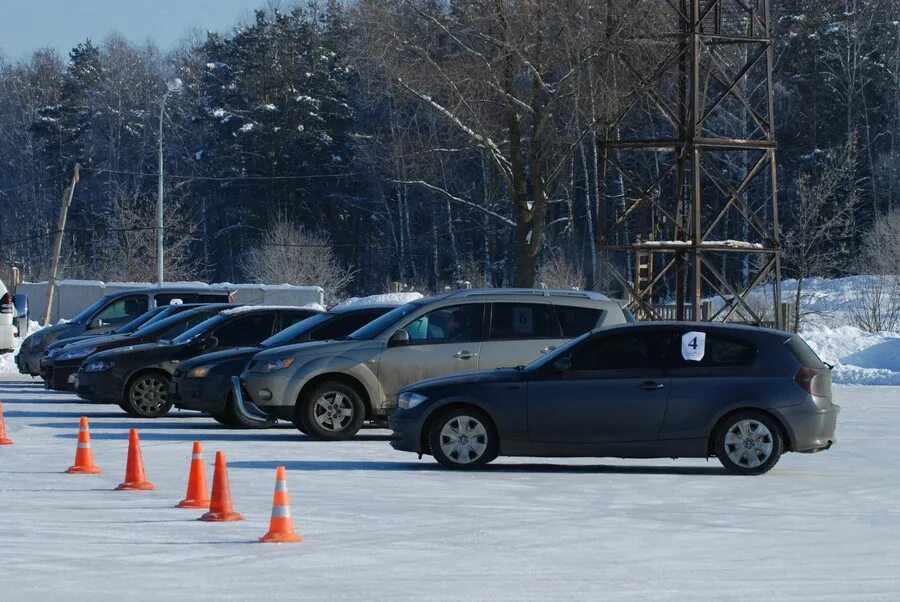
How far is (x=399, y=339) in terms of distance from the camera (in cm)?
1852

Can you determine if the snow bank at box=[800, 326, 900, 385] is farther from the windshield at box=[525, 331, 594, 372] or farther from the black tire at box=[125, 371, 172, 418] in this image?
the windshield at box=[525, 331, 594, 372]

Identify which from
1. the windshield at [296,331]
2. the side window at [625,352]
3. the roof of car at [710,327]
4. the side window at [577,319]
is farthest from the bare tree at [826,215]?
the side window at [625,352]

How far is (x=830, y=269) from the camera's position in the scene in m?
68.1

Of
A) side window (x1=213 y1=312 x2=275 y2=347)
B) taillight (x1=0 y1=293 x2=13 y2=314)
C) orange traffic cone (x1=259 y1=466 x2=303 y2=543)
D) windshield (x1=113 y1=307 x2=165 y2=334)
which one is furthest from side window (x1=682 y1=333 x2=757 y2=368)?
taillight (x1=0 y1=293 x2=13 y2=314)

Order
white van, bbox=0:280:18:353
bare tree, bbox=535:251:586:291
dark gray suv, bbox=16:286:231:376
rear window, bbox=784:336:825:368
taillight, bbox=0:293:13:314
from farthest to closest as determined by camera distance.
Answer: bare tree, bbox=535:251:586:291 < taillight, bbox=0:293:13:314 < white van, bbox=0:280:18:353 < dark gray suv, bbox=16:286:231:376 < rear window, bbox=784:336:825:368

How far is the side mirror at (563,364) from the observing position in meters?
15.1

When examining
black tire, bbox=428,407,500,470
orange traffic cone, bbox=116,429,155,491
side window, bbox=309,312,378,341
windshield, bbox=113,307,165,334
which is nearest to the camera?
orange traffic cone, bbox=116,429,155,491

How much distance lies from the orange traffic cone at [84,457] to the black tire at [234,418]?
5676 mm

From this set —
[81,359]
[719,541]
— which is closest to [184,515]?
[719,541]

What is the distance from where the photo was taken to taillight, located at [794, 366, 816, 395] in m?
15.0

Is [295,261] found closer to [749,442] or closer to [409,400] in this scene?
[409,400]

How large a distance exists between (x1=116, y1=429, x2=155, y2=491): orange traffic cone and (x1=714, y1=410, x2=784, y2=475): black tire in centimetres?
556

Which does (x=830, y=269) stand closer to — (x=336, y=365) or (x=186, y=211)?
(x=186, y=211)

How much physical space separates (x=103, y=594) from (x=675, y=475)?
7903 millimetres
